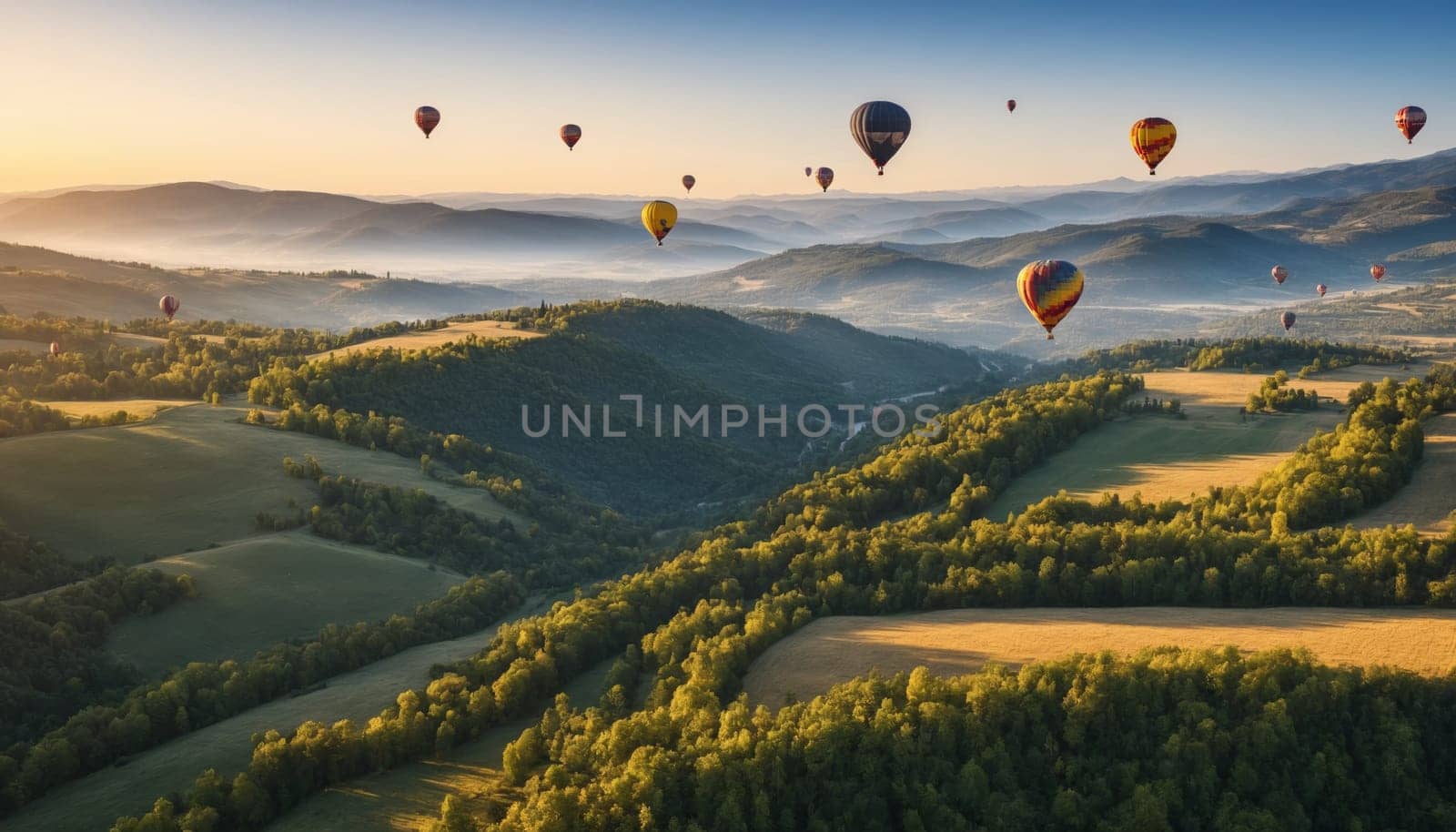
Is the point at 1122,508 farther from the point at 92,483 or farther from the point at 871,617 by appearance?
the point at 92,483

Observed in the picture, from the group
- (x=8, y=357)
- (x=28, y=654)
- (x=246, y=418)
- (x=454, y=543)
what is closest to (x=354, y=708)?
(x=28, y=654)

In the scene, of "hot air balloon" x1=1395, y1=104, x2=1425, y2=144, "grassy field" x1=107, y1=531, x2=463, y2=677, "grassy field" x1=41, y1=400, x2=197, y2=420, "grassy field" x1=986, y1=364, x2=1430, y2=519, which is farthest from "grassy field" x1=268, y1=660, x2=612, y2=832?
"hot air balloon" x1=1395, y1=104, x2=1425, y2=144

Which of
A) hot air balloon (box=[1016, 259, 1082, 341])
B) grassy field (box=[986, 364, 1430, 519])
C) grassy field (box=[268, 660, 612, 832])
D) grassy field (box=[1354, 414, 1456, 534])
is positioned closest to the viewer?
grassy field (box=[268, 660, 612, 832])

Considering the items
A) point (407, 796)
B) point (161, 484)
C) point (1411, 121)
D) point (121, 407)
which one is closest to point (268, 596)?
point (161, 484)

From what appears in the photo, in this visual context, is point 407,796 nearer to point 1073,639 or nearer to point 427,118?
point 1073,639

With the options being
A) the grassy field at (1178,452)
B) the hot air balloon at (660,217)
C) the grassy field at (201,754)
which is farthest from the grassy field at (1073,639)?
the hot air balloon at (660,217)

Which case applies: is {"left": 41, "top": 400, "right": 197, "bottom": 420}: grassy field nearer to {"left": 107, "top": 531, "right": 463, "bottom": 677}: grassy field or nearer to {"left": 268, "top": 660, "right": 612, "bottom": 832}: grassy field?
{"left": 107, "top": 531, "right": 463, "bottom": 677}: grassy field

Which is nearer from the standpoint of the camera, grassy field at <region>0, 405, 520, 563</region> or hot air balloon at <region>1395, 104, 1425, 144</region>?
grassy field at <region>0, 405, 520, 563</region>

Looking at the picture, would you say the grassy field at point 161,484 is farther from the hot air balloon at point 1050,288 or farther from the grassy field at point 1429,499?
the grassy field at point 1429,499

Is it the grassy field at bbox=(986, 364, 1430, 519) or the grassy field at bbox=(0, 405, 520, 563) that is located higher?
the grassy field at bbox=(986, 364, 1430, 519)
